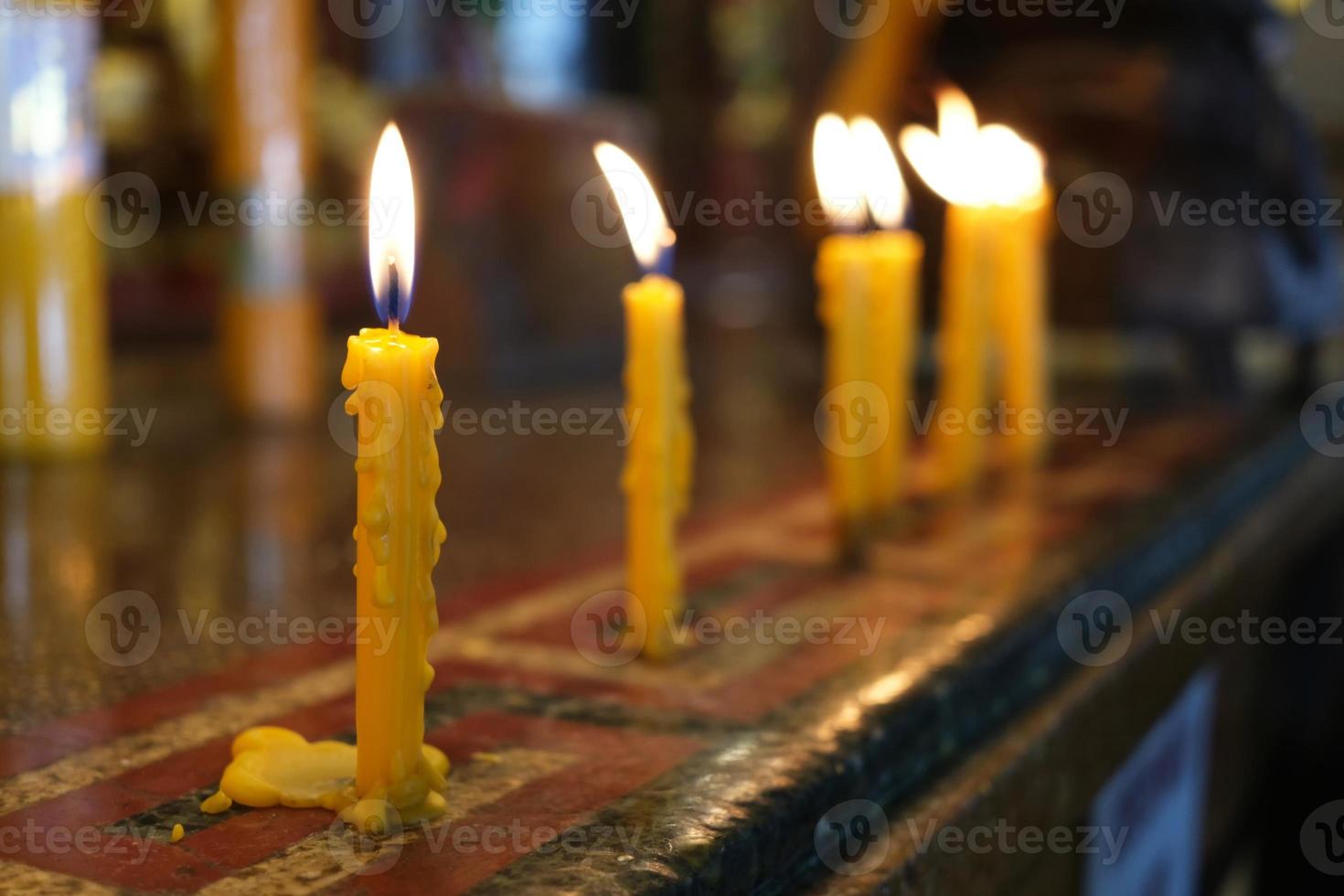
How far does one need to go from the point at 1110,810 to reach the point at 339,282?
193cm

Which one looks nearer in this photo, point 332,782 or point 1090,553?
point 332,782

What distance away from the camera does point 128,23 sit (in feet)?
8.02

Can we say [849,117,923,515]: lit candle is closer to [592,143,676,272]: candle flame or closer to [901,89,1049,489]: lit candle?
[901,89,1049,489]: lit candle

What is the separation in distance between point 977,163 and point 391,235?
0.75m

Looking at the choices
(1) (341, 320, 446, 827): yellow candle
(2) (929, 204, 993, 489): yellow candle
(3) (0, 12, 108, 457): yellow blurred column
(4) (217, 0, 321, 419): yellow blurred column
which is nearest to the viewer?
(1) (341, 320, 446, 827): yellow candle

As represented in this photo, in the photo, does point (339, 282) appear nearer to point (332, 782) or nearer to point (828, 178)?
point (828, 178)

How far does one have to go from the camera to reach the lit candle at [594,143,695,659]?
2.20 feet

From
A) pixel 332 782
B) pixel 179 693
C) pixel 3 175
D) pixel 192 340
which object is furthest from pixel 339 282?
pixel 332 782

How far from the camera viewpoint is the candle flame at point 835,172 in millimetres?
871

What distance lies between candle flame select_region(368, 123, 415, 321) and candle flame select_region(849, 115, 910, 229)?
49cm

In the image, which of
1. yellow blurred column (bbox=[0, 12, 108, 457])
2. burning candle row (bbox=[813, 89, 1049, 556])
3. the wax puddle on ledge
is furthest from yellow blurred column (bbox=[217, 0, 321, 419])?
the wax puddle on ledge

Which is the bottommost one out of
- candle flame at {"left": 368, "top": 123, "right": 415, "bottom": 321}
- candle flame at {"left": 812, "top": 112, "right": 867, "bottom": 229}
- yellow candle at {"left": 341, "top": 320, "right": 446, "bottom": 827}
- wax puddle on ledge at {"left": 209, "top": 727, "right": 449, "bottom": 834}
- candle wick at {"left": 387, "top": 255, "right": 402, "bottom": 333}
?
wax puddle on ledge at {"left": 209, "top": 727, "right": 449, "bottom": 834}

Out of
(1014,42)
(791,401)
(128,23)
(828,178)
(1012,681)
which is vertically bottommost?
(1012,681)

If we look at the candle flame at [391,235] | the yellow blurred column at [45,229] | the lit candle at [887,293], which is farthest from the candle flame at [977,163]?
the yellow blurred column at [45,229]
